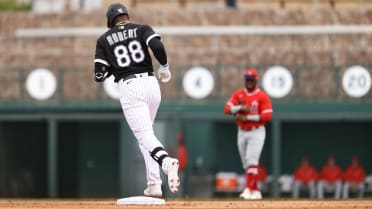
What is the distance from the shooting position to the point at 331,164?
24250 millimetres

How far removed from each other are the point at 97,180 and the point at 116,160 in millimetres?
573

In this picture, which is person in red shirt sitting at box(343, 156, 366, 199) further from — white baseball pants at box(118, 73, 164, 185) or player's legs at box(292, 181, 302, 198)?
white baseball pants at box(118, 73, 164, 185)

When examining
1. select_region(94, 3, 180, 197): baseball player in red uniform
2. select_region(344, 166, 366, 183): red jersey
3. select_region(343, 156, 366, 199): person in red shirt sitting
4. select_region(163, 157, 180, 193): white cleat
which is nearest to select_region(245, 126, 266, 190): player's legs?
select_region(94, 3, 180, 197): baseball player in red uniform

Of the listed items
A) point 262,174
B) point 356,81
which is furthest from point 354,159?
point 262,174

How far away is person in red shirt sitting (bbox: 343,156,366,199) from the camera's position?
23.5m

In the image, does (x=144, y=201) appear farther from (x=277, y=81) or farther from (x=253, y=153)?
(x=277, y=81)

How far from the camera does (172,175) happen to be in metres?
10.9

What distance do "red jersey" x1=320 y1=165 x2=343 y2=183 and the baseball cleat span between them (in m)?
13.4

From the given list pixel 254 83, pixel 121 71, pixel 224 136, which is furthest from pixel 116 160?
pixel 121 71

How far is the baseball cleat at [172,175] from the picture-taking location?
428 inches

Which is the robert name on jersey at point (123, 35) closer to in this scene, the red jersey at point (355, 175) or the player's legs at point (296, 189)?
the player's legs at point (296, 189)

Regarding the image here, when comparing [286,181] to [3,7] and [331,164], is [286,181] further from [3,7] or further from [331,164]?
[3,7]

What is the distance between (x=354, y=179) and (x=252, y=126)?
8676mm

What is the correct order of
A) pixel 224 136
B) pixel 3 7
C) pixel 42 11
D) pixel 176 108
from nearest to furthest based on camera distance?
pixel 176 108
pixel 224 136
pixel 42 11
pixel 3 7
